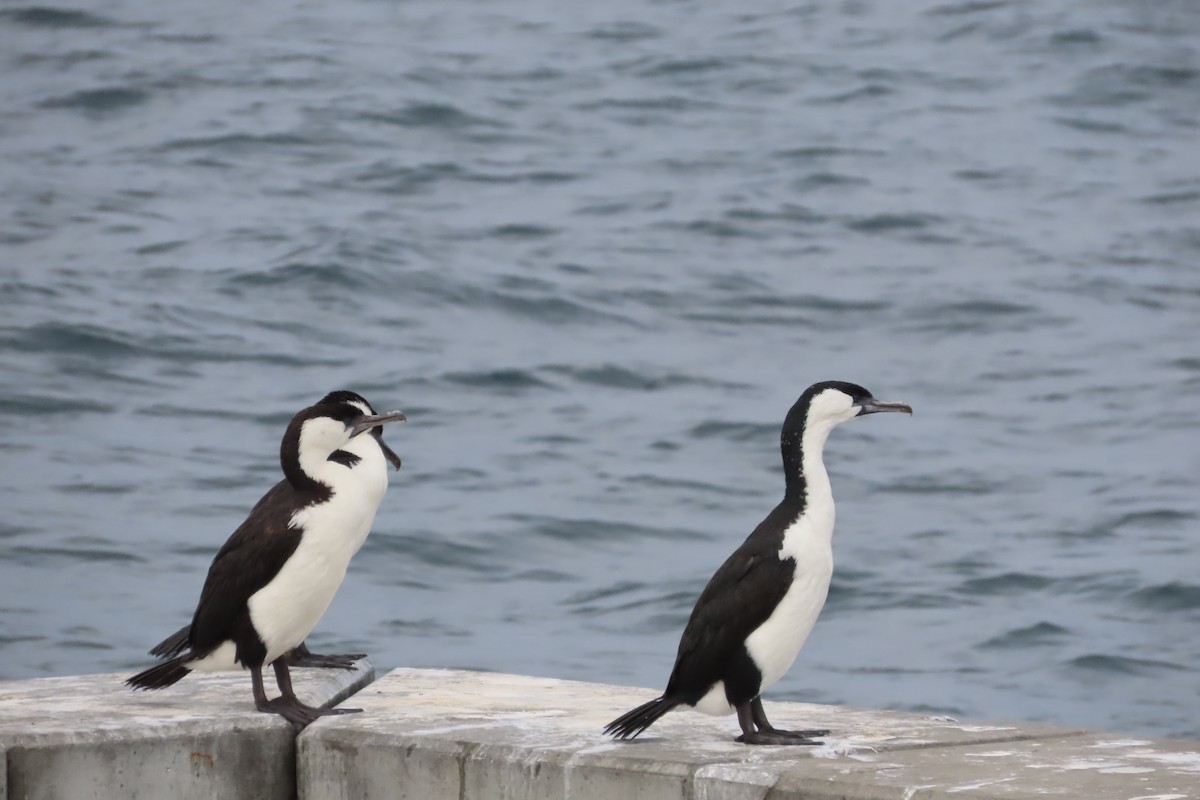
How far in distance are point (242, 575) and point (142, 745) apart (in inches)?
22.2

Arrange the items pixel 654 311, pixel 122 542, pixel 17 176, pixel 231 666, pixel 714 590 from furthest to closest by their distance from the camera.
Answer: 1. pixel 17 176
2. pixel 654 311
3. pixel 122 542
4. pixel 231 666
5. pixel 714 590

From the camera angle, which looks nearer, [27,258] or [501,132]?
[27,258]

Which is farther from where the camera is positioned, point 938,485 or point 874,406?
point 938,485

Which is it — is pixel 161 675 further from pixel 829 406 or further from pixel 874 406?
pixel 874 406

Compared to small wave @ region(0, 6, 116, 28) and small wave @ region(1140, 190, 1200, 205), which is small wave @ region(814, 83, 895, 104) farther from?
small wave @ region(0, 6, 116, 28)

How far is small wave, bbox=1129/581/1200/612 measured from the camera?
1337cm

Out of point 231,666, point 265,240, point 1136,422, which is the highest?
point 231,666

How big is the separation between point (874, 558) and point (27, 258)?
10.7m

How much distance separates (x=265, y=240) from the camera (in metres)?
21.6

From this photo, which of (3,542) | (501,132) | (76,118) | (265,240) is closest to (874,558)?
(3,542)

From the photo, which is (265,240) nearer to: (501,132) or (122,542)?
(501,132)

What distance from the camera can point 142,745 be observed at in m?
4.92

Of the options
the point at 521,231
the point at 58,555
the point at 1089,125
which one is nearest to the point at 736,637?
the point at 58,555

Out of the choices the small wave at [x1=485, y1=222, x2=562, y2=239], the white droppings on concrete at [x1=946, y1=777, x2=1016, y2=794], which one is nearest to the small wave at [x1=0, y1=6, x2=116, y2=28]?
the small wave at [x1=485, y1=222, x2=562, y2=239]
